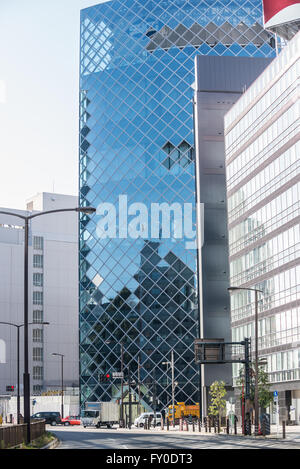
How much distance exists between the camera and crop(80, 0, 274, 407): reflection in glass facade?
12712cm

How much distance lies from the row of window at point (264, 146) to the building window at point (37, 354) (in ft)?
283

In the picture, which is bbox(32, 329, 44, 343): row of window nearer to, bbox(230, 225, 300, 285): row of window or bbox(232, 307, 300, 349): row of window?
bbox(230, 225, 300, 285): row of window

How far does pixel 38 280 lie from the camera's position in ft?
587

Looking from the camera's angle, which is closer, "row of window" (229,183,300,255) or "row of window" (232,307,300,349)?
"row of window" (232,307,300,349)

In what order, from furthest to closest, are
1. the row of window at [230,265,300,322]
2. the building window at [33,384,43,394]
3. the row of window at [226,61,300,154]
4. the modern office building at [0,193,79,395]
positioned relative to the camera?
the modern office building at [0,193,79,395] → the building window at [33,384,43,394] → the row of window at [226,61,300,154] → the row of window at [230,265,300,322]

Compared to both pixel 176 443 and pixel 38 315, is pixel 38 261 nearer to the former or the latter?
pixel 38 315

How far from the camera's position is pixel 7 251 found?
175 meters

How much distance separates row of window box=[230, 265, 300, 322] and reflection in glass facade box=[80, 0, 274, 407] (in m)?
30.4

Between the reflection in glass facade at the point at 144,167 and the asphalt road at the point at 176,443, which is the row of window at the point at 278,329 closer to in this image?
the asphalt road at the point at 176,443

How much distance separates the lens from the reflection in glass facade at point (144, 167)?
12712cm

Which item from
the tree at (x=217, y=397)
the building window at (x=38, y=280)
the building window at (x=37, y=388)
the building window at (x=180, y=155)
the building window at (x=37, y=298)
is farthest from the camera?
the building window at (x=38, y=280)

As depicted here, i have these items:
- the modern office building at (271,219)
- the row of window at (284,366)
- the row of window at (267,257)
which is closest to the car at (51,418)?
the modern office building at (271,219)

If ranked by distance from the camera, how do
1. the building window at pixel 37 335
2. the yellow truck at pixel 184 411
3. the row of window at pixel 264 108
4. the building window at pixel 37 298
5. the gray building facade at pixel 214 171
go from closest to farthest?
the row of window at pixel 264 108
the yellow truck at pixel 184 411
the gray building facade at pixel 214 171
the building window at pixel 37 335
the building window at pixel 37 298

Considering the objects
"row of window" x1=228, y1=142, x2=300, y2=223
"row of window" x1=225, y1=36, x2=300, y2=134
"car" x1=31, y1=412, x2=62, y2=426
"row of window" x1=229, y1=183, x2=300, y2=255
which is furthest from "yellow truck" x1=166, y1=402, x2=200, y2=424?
"row of window" x1=225, y1=36, x2=300, y2=134
